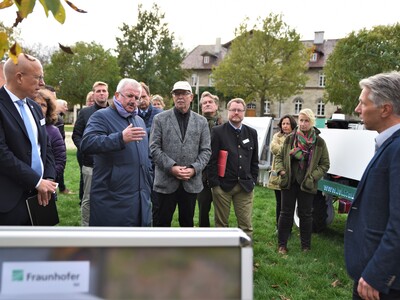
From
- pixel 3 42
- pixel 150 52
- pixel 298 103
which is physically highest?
pixel 150 52

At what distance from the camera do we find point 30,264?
1.28 m

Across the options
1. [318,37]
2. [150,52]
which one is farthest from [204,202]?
[318,37]

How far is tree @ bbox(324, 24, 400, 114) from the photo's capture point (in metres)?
33.5

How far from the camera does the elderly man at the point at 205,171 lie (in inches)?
220

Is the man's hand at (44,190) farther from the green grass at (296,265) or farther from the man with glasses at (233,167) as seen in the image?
the man with glasses at (233,167)

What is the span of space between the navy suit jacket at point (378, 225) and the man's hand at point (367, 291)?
0.12 feet

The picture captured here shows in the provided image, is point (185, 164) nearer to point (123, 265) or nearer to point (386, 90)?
point (386, 90)

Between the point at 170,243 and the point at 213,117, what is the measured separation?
4972mm

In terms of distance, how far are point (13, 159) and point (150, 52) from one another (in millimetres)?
50876

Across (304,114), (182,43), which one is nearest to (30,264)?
(304,114)

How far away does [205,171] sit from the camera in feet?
17.8

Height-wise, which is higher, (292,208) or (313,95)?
(313,95)

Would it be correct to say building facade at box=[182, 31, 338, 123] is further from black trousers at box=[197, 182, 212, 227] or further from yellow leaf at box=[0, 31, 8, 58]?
yellow leaf at box=[0, 31, 8, 58]

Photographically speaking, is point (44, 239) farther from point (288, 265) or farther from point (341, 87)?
point (341, 87)
